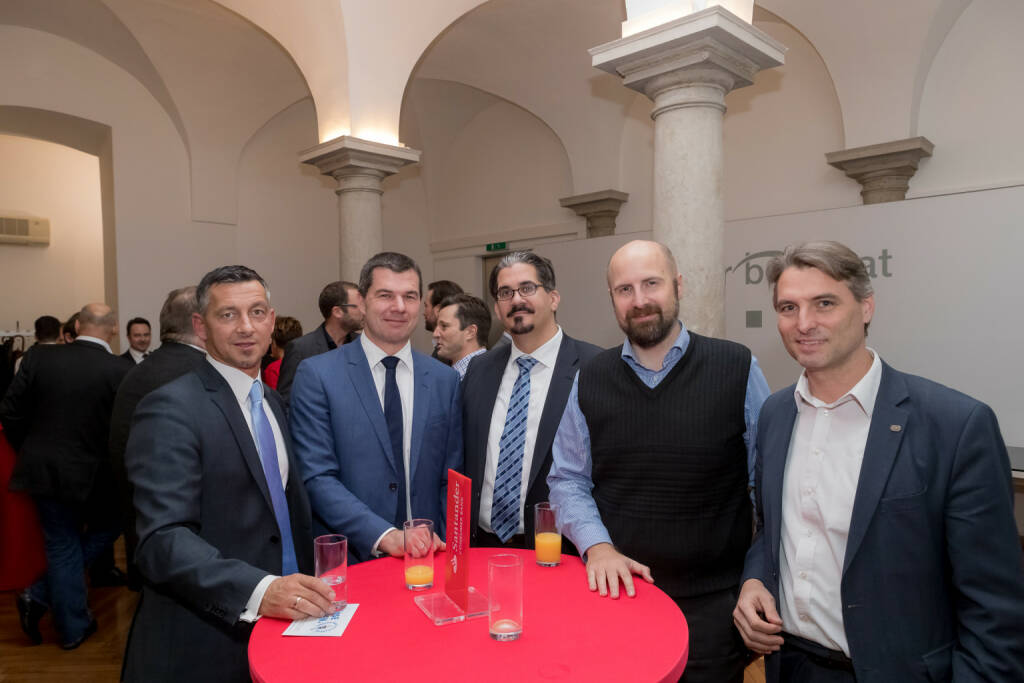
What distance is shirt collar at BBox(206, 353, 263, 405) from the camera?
70.7 inches

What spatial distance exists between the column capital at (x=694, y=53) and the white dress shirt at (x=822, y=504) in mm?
2480

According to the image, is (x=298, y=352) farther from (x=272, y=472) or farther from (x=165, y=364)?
(x=272, y=472)

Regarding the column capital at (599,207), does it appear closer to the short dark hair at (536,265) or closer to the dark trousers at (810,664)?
the short dark hair at (536,265)

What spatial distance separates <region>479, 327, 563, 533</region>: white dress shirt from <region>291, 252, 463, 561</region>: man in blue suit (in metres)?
0.15

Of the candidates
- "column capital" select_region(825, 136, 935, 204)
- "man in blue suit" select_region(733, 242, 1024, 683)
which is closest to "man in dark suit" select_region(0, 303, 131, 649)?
"man in blue suit" select_region(733, 242, 1024, 683)

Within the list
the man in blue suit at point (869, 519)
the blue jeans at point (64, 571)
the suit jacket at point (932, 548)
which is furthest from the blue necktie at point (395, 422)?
the blue jeans at point (64, 571)

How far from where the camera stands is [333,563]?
1.51m

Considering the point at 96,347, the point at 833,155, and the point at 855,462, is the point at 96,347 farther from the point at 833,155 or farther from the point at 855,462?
the point at 833,155

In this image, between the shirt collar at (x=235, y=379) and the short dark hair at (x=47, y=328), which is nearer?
the shirt collar at (x=235, y=379)

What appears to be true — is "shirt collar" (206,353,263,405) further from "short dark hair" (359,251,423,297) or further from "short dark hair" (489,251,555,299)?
"short dark hair" (489,251,555,299)

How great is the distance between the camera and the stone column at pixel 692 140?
3.56 m

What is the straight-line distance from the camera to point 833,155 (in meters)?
6.47

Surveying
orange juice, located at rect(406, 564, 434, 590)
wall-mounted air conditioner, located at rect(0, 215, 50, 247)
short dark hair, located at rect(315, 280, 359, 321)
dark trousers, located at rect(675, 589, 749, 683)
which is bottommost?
dark trousers, located at rect(675, 589, 749, 683)

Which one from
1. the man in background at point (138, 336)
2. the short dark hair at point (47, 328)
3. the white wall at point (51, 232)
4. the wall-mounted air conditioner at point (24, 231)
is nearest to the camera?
the short dark hair at point (47, 328)
